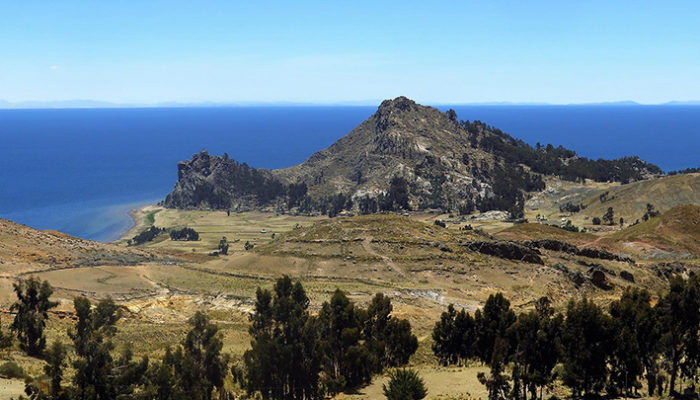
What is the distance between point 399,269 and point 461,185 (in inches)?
4597

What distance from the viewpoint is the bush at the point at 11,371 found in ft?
113

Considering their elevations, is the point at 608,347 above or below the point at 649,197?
above

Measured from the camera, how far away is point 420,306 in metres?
63.8

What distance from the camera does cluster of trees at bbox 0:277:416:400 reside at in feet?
100.0

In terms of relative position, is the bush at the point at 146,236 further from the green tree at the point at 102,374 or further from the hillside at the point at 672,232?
the green tree at the point at 102,374

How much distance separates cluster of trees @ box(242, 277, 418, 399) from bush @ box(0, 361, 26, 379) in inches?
538

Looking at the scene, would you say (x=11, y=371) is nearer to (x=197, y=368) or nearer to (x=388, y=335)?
(x=197, y=368)

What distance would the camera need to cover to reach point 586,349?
36281 mm

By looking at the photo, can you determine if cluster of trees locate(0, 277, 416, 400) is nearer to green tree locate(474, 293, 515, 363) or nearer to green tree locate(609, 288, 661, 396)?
green tree locate(474, 293, 515, 363)

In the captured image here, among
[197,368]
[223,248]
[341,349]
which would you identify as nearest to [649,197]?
[223,248]

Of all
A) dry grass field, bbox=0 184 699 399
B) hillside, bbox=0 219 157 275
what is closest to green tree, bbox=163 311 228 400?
dry grass field, bbox=0 184 699 399

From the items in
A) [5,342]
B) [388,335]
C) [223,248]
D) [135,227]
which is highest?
[5,342]

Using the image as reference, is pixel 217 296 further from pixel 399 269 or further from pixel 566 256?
pixel 566 256

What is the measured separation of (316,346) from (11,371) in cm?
1914
